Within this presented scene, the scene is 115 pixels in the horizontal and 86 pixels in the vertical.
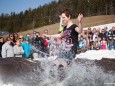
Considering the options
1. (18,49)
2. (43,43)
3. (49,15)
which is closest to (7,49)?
(18,49)

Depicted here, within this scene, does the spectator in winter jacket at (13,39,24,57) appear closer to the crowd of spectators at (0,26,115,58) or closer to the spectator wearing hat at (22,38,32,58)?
the crowd of spectators at (0,26,115,58)

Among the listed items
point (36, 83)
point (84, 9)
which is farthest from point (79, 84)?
point (84, 9)

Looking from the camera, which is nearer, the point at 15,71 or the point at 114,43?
the point at 15,71

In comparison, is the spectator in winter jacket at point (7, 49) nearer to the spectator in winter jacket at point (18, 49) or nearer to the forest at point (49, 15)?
the spectator in winter jacket at point (18, 49)

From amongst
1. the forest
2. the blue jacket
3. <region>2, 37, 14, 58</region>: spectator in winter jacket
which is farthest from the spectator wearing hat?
the forest

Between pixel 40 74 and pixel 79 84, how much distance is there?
837mm

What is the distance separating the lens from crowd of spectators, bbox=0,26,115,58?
1050 cm

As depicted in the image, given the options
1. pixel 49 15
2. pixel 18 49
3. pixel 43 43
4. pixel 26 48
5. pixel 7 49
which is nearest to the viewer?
pixel 7 49

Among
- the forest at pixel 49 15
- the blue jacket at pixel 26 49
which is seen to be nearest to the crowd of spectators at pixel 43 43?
the blue jacket at pixel 26 49

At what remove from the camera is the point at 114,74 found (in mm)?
6586

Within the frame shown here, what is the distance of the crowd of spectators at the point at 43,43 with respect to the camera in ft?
34.4

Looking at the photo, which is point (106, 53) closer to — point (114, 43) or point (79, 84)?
point (114, 43)

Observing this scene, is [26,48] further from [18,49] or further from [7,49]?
[7,49]

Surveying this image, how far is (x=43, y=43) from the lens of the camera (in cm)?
1234
